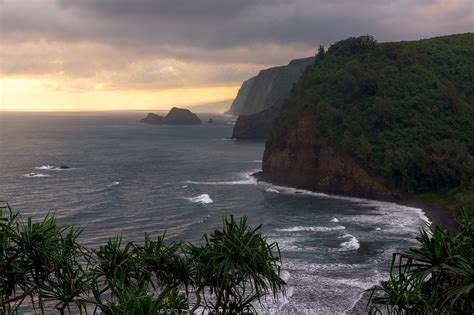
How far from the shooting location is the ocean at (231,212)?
49.9 metres

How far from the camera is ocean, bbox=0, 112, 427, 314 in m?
49.9

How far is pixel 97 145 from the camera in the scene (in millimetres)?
187500

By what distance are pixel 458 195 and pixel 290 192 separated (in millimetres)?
30520

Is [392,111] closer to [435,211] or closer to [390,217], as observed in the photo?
[435,211]

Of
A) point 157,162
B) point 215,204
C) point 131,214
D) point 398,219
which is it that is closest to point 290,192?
point 215,204

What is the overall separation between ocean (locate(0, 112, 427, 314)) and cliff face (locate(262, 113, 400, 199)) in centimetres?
316

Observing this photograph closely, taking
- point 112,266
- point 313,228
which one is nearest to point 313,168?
point 313,228

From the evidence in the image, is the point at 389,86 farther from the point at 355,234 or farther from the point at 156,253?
the point at 156,253

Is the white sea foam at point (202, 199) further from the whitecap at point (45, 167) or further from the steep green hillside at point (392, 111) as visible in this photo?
the whitecap at point (45, 167)

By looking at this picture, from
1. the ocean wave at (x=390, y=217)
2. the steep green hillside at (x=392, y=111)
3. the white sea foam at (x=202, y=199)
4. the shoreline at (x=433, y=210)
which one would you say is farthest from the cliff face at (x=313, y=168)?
the white sea foam at (x=202, y=199)

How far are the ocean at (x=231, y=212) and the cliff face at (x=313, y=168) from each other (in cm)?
316

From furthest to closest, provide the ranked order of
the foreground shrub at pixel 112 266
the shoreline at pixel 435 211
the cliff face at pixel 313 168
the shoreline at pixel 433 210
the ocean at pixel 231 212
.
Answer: the cliff face at pixel 313 168 → the shoreline at pixel 433 210 → the shoreline at pixel 435 211 → the ocean at pixel 231 212 → the foreground shrub at pixel 112 266

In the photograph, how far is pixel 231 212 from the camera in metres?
80.6

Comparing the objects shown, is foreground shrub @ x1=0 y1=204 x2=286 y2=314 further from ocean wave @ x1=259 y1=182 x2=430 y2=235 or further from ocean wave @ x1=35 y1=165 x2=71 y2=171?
ocean wave @ x1=35 y1=165 x2=71 y2=171
